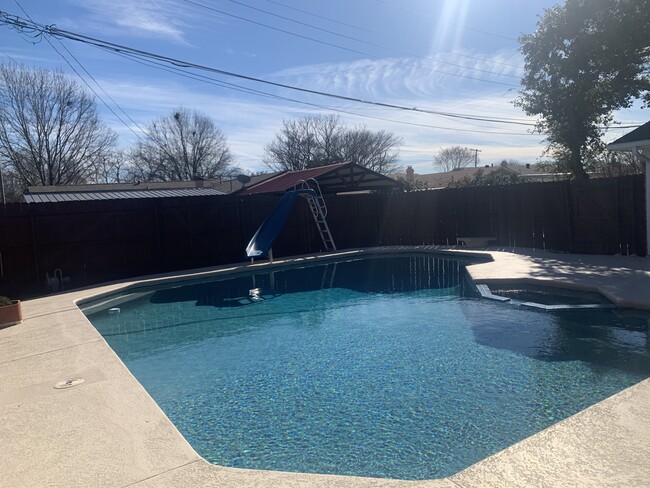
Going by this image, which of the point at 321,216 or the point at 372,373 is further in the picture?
the point at 321,216

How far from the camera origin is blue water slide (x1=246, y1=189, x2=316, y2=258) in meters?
13.1

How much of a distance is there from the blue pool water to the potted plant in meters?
1.31

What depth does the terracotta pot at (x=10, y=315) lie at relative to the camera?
7.63 metres

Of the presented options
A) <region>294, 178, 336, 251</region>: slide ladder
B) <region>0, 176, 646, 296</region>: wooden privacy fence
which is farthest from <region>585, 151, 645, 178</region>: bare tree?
<region>294, 178, 336, 251</region>: slide ladder

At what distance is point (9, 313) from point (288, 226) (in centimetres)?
938

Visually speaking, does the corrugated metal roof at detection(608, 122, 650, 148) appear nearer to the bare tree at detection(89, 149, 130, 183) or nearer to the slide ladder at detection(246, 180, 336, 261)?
the slide ladder at detection(246, 180, 336, 261)

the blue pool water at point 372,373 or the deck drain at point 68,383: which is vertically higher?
the deck drain at point 68,383

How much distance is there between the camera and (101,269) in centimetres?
1259

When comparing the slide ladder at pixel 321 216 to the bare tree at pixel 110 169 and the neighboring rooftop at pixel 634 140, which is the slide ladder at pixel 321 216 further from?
the bare tree at pixel 110 169

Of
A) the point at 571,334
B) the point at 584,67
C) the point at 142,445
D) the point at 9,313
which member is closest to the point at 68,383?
the point at 142,445

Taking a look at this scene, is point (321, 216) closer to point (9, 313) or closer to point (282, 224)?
point (282, 224)

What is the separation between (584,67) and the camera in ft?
46.0

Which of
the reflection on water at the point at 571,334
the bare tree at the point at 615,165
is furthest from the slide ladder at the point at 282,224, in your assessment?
the bare tree at the point at 615,165

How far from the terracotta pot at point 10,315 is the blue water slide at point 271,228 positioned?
19.4 ft
